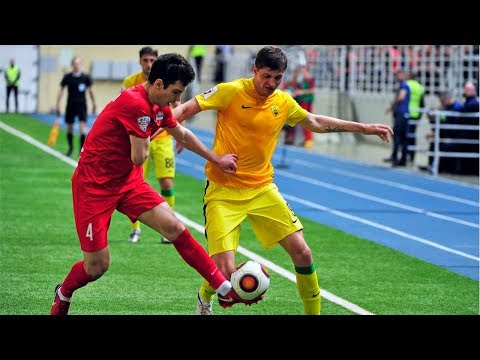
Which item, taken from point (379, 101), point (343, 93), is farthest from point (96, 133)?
point (343, 93)

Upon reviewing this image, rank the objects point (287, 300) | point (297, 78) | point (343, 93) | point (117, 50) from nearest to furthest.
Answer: point (287, 300) → point (297, 78) → point (343, 93) → point (117, 50)

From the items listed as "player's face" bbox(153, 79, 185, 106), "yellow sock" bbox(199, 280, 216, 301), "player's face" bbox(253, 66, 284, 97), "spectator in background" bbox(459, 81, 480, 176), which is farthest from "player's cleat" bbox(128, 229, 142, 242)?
"spectator in background" bbox(459, 81, 480, 176)

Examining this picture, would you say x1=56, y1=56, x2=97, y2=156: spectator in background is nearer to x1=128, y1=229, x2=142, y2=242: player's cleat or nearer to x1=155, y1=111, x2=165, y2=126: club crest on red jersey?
x1=128, y1=229, x2=142, y2=242: player's cleat

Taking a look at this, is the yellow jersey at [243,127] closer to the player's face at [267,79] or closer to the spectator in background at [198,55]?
the player's face at [267,79]

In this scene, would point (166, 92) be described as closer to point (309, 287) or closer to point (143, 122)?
point (143, 122)

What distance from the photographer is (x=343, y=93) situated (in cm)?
3666

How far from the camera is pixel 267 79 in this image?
9.02m

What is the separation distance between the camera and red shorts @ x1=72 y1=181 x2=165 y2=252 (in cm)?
857

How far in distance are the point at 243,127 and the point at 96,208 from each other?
1427 mm

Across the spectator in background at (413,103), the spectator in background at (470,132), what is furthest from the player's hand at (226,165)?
the spectator in background at (413,103)

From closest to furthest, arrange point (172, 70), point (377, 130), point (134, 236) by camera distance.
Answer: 1. point (172, 70)
2. point (377, 130)
3. point (134, 236)

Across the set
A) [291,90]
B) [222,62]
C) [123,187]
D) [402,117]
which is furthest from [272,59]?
[222,62]
